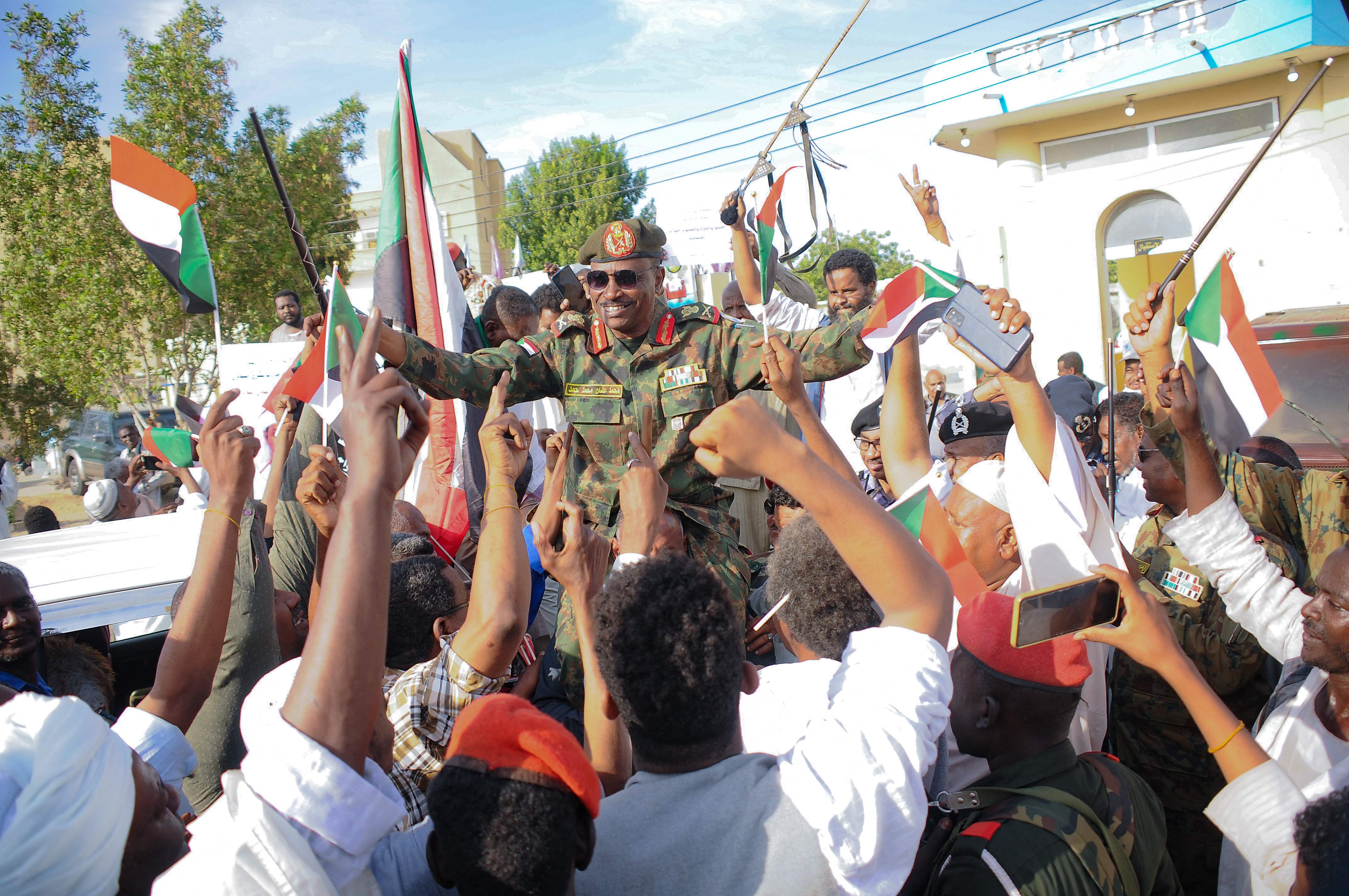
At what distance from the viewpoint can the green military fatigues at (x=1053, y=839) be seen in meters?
1.76

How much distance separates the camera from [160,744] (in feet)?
Answer: 6.47

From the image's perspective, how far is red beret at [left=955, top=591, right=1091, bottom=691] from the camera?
6.59 feet

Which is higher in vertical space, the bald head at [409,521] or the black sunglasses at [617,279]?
the black sunglasses at [617,279]

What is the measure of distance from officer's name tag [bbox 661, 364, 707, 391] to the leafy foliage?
1017cm

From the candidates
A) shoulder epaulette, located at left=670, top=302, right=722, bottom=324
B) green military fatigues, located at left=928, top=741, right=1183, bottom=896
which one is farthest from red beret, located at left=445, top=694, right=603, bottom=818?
shoulder epaulette, located at left=670, top=302, right=722, bottom=324

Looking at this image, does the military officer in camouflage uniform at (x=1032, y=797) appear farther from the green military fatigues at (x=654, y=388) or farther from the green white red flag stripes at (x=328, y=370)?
the green white red flag stripes at (x=328, y=370)

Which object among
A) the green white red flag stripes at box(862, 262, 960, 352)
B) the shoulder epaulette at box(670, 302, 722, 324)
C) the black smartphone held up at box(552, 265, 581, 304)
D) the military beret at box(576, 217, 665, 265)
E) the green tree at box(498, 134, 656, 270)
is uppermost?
the green tree at box(498, 134, 656, 270)

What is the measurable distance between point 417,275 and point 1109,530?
361 centimetres

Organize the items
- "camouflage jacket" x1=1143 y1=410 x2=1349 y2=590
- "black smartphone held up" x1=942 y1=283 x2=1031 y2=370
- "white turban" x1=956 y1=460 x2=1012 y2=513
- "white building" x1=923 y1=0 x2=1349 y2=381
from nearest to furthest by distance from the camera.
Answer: "black smartphone held up" x1=942 y1=283 x2=1031 y2=370, "white turban" x1=956 y1=460 x2=1012 y2=513, "camouflage jacket" x1=1143 y1=410 x2=1349 y2=590, "white building" x1=923 y1=0 x2=1349 y2=381

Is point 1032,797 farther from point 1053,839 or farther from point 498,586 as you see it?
point 498,586

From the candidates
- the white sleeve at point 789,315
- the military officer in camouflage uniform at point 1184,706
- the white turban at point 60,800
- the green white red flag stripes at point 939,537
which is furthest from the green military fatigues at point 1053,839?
the white sleeve at point 789,315

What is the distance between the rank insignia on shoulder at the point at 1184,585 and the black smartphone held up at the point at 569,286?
14.8ft

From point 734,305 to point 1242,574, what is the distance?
217 inches

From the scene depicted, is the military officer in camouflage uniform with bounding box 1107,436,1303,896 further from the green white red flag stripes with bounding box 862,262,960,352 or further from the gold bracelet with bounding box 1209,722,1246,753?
the gold bracelet with bounding box 1209,722,1246,753
